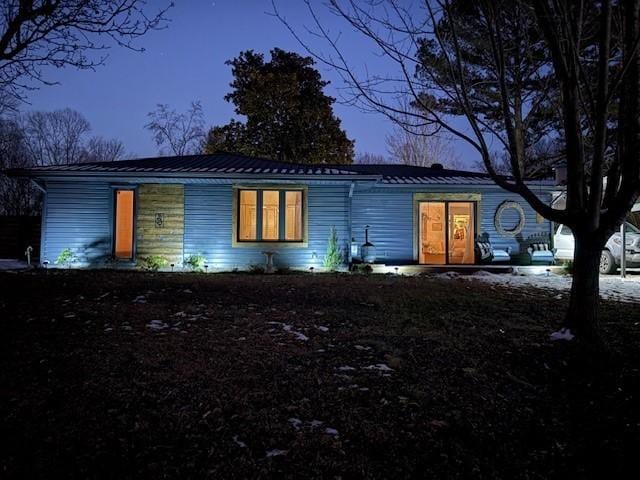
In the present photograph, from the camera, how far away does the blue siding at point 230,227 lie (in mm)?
11031

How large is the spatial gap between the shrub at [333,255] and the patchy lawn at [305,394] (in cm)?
553

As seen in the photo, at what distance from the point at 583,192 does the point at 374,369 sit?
2.82 meters

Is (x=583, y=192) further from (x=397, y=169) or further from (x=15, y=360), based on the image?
(x=397, y=169)

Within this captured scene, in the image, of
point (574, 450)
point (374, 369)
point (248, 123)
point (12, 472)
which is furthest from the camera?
point (248, 123)

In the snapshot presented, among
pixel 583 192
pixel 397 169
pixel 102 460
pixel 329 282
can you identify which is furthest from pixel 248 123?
pixel 102 460

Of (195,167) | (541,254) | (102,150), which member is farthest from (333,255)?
(102,150)

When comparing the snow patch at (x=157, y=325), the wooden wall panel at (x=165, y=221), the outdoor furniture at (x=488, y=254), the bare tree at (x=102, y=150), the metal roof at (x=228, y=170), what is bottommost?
the snow patch at (x=157, y=325)

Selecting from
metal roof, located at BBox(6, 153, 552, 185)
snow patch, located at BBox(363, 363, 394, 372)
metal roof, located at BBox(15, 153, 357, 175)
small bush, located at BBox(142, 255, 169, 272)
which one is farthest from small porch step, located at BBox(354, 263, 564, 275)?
snow patch, located at BBox(363, 363, 394, 372)

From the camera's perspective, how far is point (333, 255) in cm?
1089

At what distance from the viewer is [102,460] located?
78.6 inches

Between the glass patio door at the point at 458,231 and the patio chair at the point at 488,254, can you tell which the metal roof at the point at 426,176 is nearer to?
the glass patio door at the point at 458,231

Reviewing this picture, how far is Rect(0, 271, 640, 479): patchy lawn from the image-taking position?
6.70 feet

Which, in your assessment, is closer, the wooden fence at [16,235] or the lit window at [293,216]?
the lit window at [293,216]

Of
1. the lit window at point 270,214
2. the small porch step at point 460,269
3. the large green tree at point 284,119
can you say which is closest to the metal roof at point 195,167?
the lit window at point 270,214
